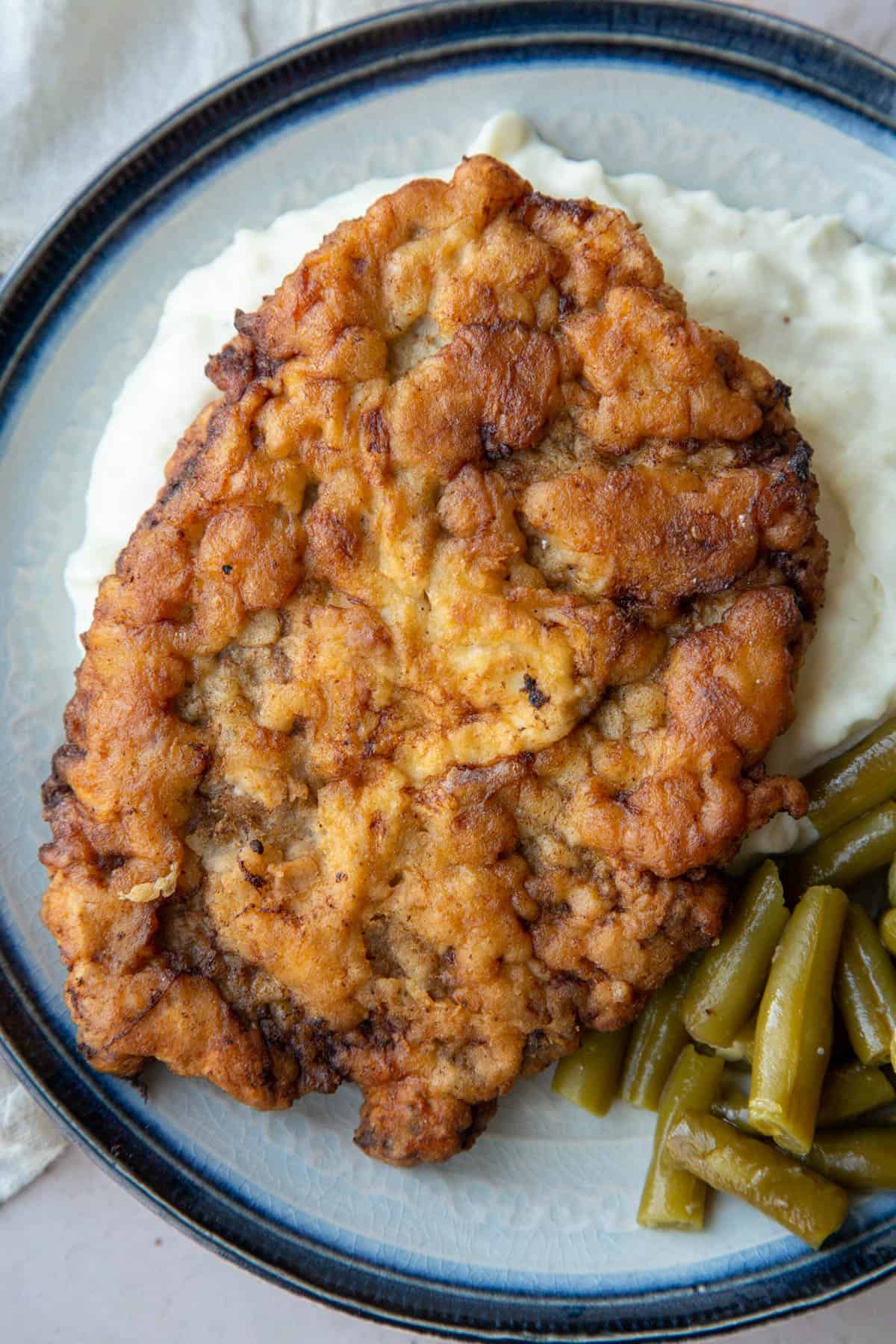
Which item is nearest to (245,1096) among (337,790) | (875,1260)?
(337,790)

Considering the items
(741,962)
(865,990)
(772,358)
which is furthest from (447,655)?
(865,990)

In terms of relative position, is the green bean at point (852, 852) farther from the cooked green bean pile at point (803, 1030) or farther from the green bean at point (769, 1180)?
the green bean at point (769, 1180)

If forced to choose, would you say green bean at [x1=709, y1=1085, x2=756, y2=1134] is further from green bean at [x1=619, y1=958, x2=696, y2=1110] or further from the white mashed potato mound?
the white mashed potato mound

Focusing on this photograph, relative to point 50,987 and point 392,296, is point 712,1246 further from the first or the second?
point 392,296

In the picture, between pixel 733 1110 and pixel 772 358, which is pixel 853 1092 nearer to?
pixel 733 1110

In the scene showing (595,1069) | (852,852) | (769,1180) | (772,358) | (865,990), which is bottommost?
(595,1069)

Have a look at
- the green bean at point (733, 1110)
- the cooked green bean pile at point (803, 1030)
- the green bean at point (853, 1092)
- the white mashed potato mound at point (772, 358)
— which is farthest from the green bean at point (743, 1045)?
the white mashed potato mound at point (772, 358)

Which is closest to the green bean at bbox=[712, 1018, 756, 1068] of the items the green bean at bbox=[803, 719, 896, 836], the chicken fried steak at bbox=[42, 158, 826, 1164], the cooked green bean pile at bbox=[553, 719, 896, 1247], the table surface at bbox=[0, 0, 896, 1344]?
the cooked green bean pile at bbox=[553, 719, 896, 1247]
